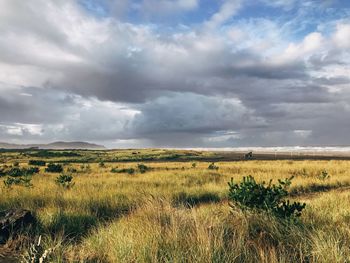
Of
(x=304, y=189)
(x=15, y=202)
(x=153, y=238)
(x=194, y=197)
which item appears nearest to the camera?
(x=153, y=238)

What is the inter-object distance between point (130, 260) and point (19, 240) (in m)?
2.83

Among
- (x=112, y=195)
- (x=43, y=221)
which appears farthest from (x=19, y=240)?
(x=112, y=195)

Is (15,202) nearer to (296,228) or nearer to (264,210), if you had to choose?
(264,210)

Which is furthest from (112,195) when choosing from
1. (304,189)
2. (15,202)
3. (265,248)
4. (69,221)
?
(304,189)

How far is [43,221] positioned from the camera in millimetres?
8578

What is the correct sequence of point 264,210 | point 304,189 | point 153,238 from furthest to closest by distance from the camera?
point 304,189, point 264,210, point 153,238

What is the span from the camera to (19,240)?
6910mm

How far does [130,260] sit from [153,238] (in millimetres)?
584

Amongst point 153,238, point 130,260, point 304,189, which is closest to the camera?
point 130,260

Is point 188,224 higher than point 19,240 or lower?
higher

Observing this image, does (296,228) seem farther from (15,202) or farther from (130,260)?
(15,202)

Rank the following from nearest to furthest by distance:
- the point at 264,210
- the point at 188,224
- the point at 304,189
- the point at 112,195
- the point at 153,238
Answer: the point at 153,238 < the point at 188,224 < the point at 264,210 < the point at 112,195 < the point at 304,189

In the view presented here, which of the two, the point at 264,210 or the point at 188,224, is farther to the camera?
the point at 264,210

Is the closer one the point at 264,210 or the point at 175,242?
the point at 175,242
